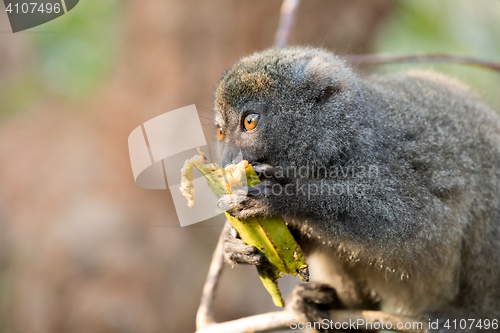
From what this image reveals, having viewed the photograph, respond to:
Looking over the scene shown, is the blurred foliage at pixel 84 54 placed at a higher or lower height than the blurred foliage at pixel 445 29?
higher

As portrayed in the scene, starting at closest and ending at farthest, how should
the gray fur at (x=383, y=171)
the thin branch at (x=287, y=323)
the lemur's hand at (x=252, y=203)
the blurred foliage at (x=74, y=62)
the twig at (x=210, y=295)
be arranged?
the lemur's hand at (x=252, y=203)
the gray fur at (x=383, y=171)
the thin branch at (x=287, y=323)
the twig at (x=210, y=295)
the blurred foliage at (x=74, y=62)

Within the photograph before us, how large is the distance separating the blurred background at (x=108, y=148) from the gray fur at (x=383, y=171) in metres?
3.44

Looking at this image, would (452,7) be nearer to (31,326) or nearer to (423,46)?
Result: (423,46)

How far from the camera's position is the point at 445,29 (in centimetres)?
802

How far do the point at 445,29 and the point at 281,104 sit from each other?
6.59 m

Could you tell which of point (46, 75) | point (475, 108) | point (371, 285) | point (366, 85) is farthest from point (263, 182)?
point (46, 75)

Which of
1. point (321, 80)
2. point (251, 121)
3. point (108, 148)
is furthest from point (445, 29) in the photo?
point (108, 148)

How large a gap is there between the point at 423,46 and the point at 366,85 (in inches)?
199

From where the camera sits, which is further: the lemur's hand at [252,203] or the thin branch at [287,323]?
the thin branch at [287,323]

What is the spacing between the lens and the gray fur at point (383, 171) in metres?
2.88

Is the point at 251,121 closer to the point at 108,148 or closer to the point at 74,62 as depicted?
the point at 108,148

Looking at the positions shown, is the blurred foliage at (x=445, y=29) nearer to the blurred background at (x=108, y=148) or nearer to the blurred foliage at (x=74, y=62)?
the blurred background at (x=108, y=148)

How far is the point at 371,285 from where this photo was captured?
12.8ft

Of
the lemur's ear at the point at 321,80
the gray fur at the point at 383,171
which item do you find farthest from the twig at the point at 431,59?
the lemur's ear at the point at 321,80
